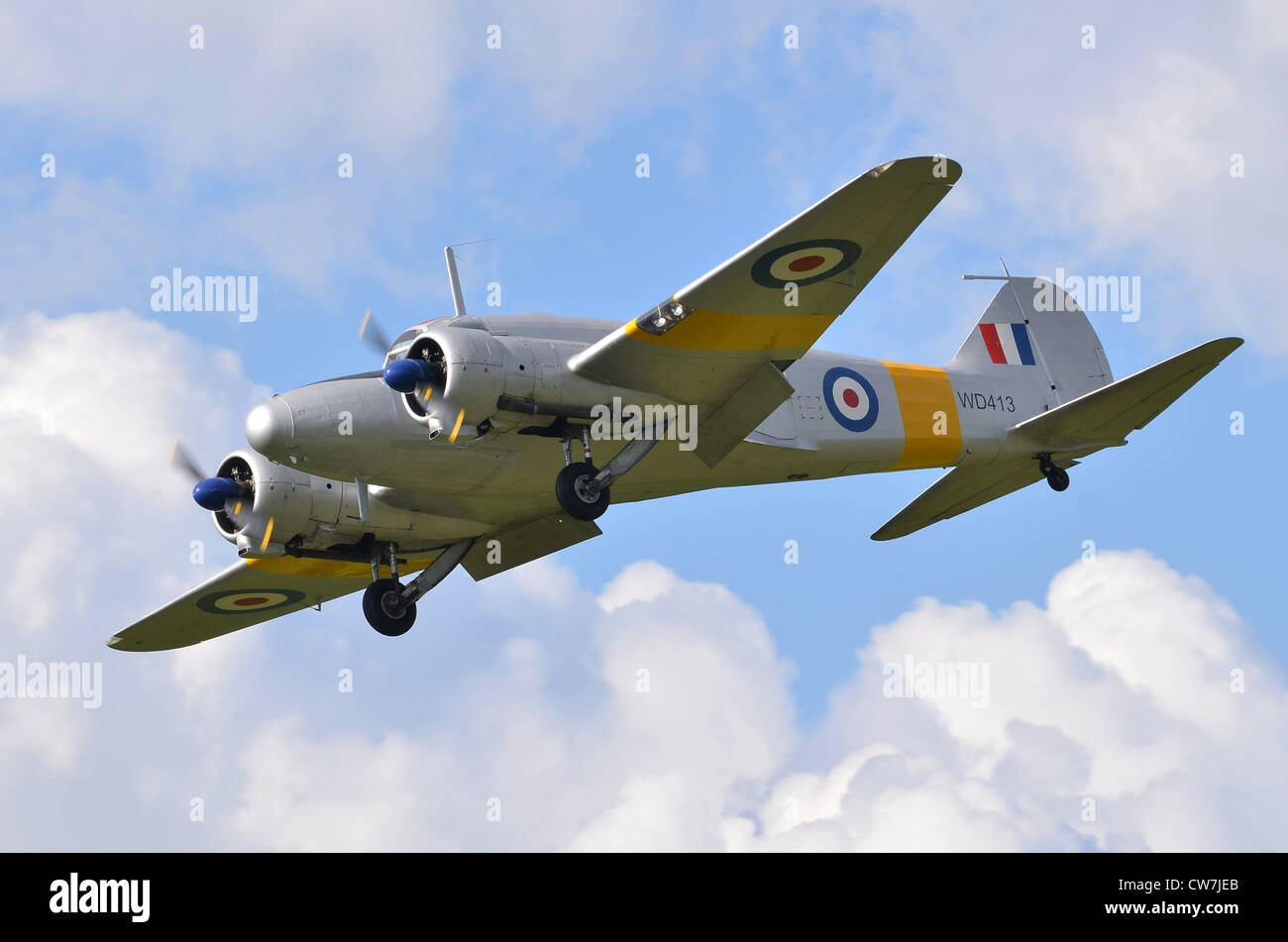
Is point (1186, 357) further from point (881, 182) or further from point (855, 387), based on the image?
point (881, 182)

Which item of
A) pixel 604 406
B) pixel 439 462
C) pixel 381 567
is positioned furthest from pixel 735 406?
pixel 381 567

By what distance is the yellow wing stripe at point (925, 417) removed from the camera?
2108 centimetres

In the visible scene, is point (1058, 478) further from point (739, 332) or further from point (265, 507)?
point (265, 507)

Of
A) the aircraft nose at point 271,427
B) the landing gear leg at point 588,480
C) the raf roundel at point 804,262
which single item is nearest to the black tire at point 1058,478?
the raf roundel at point 804,262

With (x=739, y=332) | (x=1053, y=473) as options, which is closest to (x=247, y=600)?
(x=739, y=332)

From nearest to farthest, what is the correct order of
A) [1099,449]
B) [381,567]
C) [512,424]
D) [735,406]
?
1. [512,424]
2. [735,406]
3. [381,567]
4. [1099,449]

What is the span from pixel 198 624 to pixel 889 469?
32.6 ft

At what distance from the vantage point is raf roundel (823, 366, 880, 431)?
20250mm

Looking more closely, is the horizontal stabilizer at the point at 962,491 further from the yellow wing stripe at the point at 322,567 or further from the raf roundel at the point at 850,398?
the yellow wing stripe at the point at 322,567

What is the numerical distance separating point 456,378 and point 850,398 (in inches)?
234

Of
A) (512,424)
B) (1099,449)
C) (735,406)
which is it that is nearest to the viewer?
(512,424)

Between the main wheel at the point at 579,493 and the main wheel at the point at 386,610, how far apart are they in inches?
149

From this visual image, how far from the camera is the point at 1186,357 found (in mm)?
19547

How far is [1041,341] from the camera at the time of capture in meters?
23.3
